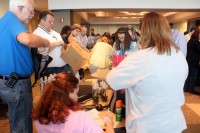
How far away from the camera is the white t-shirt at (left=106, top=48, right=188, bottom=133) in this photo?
1.21 m

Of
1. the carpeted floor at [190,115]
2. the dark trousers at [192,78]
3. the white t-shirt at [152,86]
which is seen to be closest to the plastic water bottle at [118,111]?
the white t-shirt at [152,86]

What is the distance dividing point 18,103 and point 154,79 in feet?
3.31

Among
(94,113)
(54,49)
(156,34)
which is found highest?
(156,34)

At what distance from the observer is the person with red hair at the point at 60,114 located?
43.1 inches

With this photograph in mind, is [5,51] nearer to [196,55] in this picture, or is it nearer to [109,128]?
[109,128]

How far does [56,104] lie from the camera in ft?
3.60

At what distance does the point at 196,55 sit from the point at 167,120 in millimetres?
3923

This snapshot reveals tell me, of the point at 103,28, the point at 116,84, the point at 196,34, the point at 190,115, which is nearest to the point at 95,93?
the point at 116,84

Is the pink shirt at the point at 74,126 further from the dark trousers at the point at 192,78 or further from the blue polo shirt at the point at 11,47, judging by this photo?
the dark trousers at the point at 192,78

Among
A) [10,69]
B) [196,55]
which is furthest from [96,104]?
[196,55]

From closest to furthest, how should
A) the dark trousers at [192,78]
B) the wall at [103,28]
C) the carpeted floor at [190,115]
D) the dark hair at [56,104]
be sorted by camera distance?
the dark hair at [56,104]
the carpeted floor at [190,115]
the dark trousers at [192,78]
the wall at [103,28]

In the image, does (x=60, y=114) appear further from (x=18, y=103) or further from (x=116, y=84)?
(x=18, y=103)

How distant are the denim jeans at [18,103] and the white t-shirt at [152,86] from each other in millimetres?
735

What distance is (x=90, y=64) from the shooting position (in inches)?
107
